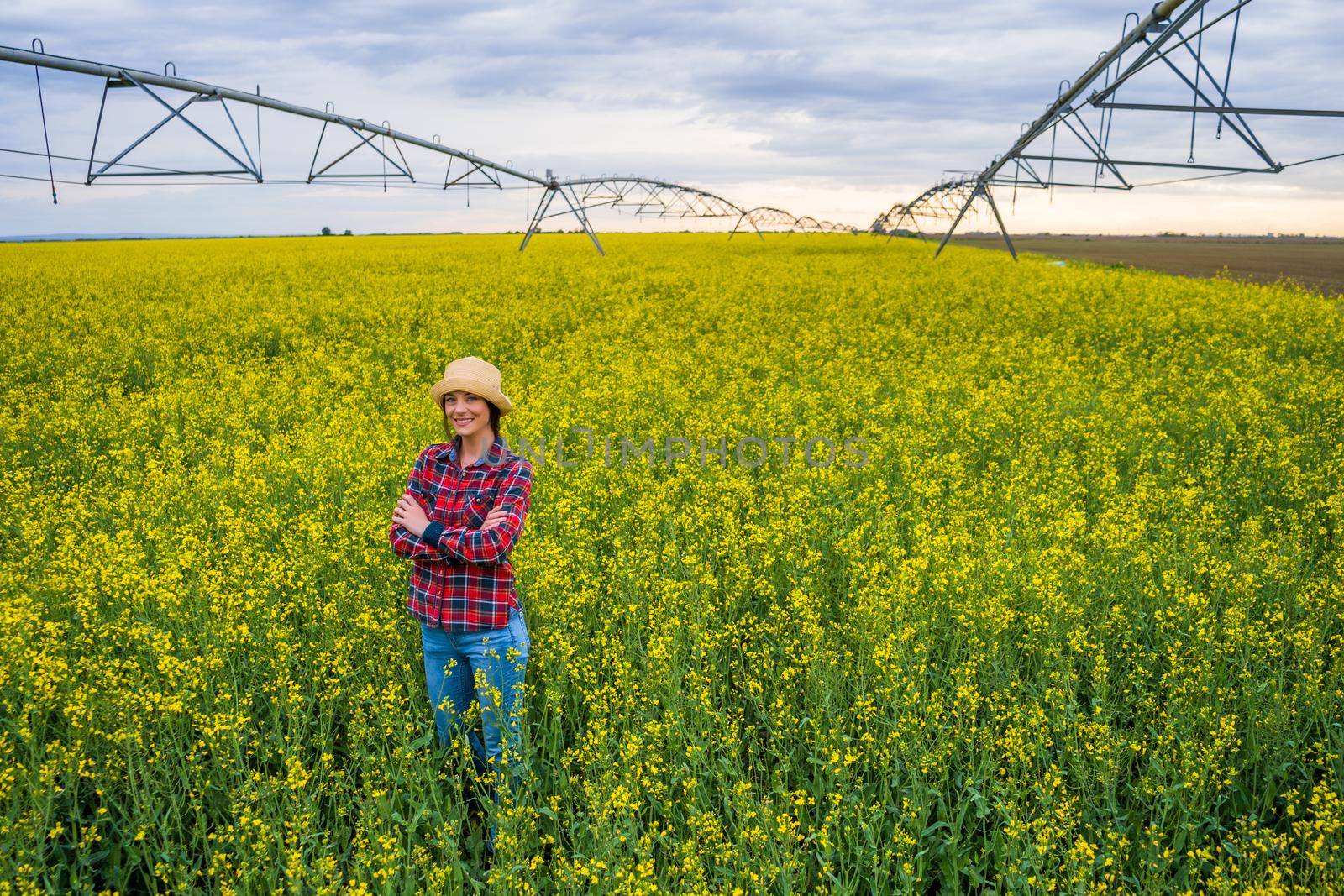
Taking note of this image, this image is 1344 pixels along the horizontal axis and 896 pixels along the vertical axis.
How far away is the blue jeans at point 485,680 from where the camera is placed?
11.3ft

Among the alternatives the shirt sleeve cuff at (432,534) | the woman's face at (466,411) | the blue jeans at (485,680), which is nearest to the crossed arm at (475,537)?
the shirt sleeve cuff at (432,534)

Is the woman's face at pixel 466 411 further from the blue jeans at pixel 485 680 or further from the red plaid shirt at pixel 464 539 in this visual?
the blue jeans at pixel 485 680

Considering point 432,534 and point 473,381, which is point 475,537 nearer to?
point 432,534

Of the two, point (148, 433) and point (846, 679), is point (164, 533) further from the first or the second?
point (846, 679)

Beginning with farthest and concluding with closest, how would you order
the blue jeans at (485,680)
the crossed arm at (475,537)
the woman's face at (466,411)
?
the woman's face at (466,411) < the blue jeans at (485,680) < the crossed arm at (475,537)

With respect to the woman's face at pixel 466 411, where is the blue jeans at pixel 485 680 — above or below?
below

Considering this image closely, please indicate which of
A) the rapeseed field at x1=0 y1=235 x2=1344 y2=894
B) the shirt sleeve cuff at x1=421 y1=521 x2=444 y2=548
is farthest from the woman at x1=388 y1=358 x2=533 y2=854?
the rapeseed field at x1=0 y1=235 x2=1344 y2=894

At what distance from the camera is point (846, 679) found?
13.8 feet

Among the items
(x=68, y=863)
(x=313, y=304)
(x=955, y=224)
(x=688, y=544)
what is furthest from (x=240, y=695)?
(x=955, y=224)

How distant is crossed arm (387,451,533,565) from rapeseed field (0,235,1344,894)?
0.75 m

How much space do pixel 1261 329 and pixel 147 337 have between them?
60.8ft

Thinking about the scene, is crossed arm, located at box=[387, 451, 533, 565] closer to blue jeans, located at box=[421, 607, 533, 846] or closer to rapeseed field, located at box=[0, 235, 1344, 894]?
blue jeans, located at box=[421, 607, 533, 846]

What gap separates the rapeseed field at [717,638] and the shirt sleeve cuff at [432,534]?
811 mm

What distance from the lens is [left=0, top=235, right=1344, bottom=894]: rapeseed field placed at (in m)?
3.21
